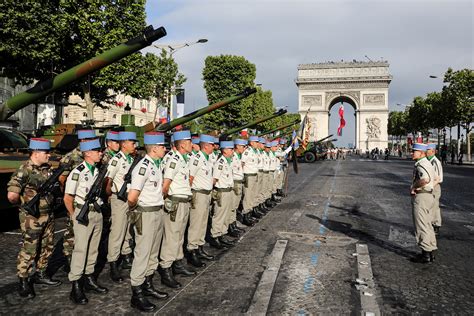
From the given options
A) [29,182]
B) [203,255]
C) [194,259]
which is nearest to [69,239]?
[29,182]

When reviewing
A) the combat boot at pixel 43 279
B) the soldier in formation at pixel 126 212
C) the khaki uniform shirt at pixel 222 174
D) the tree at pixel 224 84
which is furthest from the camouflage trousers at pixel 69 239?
the tree at pixel 224 84

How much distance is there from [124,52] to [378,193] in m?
12.4

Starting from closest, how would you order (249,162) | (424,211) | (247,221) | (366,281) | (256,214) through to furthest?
1. (366,281)
2. (424,211)
3. (247,221)
4. (249,162)
5. (256,214)

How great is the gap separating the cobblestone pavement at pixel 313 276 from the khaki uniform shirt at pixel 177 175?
46.6 inches

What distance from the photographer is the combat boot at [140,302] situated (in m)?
4.36

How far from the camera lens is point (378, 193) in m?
15.1

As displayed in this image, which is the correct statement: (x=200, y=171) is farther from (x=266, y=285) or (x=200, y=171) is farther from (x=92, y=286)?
(x=92, y=286)

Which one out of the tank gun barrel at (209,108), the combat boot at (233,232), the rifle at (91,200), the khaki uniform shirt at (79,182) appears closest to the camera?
the rifle at (91,200)

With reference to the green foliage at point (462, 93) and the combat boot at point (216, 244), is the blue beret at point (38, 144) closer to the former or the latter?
the combat boot at point (216, 244)

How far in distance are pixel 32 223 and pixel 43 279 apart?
784 millimetres

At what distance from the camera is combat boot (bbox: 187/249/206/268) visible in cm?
603

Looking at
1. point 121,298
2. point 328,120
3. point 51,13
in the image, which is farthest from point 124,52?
point 328,120

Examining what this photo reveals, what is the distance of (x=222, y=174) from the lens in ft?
24.2

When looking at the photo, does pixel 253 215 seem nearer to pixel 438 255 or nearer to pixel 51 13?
pixel 438 255
